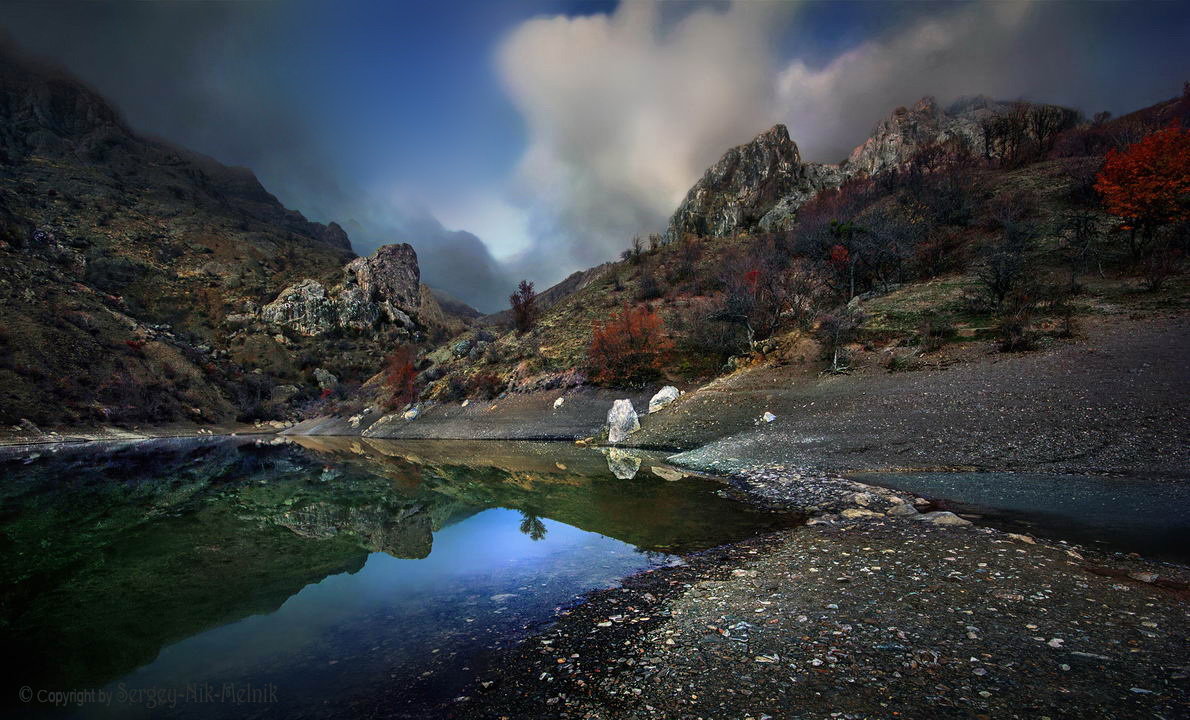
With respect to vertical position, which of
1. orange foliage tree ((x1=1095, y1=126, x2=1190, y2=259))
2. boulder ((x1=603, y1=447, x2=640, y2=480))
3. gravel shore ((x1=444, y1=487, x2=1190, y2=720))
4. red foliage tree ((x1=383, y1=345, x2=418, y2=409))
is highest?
orange foliage tree ((x1=1095, y1=126, x2=1190, y2=259))

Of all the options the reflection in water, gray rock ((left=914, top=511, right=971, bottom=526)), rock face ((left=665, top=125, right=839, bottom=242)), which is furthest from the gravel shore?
rock face ((left=665, top=125, right=839, bottom=242))

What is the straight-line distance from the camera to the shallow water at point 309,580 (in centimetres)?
555

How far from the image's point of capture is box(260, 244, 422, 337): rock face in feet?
362

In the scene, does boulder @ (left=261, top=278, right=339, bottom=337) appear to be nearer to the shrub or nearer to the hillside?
the hillside

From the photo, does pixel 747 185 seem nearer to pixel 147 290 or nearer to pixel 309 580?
pixel 309 580

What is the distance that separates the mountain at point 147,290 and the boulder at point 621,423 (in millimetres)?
70660

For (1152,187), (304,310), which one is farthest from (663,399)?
(304,310)

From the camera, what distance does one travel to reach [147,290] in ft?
313

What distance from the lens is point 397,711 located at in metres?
4.69

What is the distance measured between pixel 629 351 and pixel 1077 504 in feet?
107

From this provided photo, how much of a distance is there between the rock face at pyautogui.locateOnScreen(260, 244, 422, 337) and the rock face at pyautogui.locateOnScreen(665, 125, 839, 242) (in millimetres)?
83668

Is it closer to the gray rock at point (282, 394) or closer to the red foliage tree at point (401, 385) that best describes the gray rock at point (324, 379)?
the gray rock at point (282, 394)

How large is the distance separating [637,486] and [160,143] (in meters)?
279

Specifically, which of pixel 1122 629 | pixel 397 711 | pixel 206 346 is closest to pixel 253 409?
pixel 206 346
